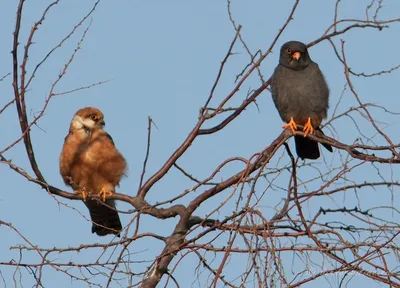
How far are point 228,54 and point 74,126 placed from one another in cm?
259

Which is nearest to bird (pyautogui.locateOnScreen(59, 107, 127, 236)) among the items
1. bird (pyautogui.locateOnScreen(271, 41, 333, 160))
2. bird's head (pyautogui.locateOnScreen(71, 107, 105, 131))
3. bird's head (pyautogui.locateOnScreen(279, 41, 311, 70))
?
bird's head (pyautogui.locateOnScreen(71, 107, 105, 131))

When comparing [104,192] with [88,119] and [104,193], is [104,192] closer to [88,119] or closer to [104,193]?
[104,193]

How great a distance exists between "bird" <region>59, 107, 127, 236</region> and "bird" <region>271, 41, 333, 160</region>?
1.47 meters

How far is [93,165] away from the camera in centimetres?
653

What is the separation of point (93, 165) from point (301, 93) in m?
1.80

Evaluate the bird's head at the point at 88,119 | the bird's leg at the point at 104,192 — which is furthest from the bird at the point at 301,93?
the bird's head at the point at 88,119

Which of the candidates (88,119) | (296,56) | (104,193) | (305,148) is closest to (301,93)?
(296,56)

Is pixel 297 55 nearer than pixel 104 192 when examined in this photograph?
Yes

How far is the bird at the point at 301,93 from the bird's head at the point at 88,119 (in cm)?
159

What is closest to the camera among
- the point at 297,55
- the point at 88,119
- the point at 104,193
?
the point at 297,55

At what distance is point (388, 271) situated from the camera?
323cm

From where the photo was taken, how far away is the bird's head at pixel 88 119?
6758 mm

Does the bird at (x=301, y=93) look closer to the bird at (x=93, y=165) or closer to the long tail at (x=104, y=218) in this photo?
the bird at (x=93, y=165)

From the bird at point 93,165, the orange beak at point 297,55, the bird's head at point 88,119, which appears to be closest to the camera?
the orange beak at point 297,55
